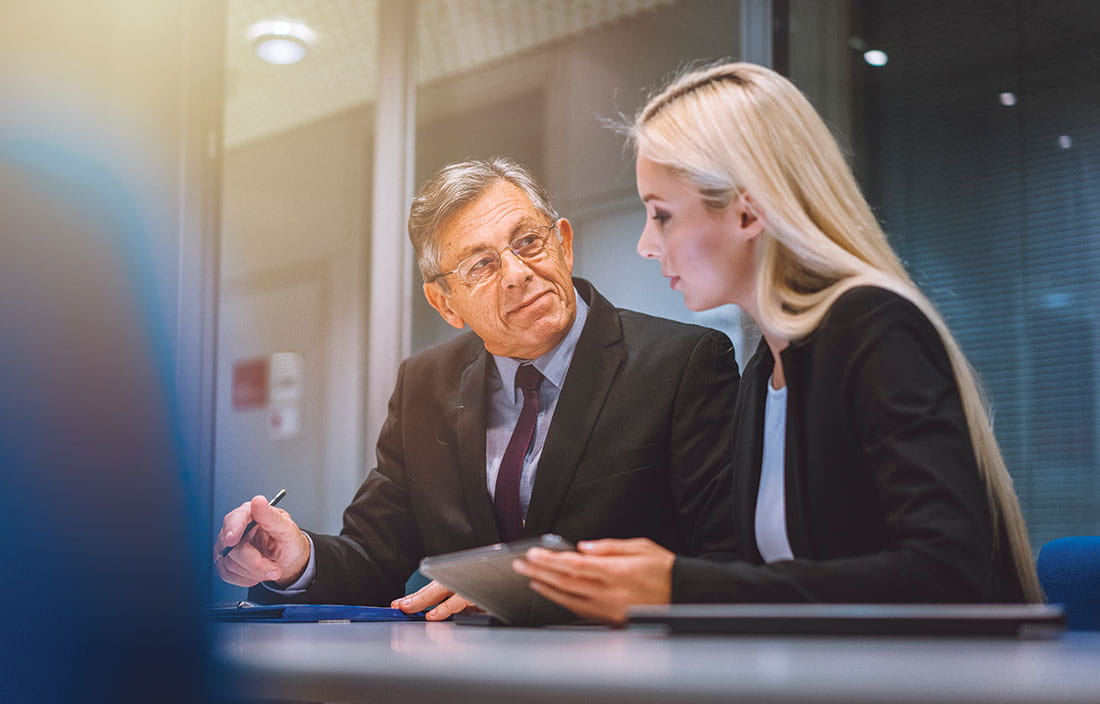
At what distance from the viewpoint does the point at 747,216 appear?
1.41 meters

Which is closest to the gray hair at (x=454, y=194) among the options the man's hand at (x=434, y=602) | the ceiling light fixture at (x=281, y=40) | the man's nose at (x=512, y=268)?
the man's nose at (x=512, y=268)

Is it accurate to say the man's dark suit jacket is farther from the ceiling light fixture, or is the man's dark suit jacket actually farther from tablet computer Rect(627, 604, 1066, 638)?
the ceiling light fixture

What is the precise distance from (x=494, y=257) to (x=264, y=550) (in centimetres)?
65

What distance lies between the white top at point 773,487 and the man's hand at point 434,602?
0.50 m

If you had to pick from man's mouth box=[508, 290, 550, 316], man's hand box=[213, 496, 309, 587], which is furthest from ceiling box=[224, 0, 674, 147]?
man's hand box=[213, 496, 309, 587]

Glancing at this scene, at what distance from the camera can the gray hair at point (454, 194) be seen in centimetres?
201

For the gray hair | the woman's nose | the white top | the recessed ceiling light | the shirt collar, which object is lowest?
the white top

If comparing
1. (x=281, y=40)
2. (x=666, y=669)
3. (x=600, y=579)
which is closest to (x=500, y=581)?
(x=600, y=579)

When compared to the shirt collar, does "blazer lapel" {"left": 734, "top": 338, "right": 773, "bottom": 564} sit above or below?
below

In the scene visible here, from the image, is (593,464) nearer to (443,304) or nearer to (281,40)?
(443,304)

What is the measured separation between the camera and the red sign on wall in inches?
122

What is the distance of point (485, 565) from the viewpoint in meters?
1.12

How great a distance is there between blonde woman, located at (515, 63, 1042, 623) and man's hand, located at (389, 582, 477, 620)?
1.52 ft

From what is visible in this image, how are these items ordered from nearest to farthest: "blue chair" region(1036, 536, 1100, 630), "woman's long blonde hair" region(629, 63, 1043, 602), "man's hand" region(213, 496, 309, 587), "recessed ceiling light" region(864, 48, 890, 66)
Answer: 1. "woman's long blonde hair" region(629, 63, 1043, 602)
2. "blue chair" region(1036, 536, 1100, 630)
3. "man's hand" region(213, 496, 309, 587)
4. "recessed ceiling light" region(864, 48, 890, 66)
